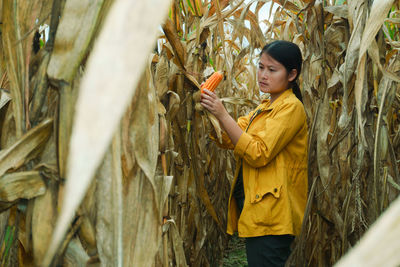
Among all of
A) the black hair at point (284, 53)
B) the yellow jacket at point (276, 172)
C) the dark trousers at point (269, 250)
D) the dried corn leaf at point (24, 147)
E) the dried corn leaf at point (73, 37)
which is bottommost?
the dark trousers at point (269, 250)

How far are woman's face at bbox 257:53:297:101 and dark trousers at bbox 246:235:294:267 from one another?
1.65 feet

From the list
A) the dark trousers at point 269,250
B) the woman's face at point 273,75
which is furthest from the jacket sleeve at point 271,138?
the dark trousers at point 269,250

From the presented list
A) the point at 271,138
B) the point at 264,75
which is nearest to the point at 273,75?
the point at 264,75

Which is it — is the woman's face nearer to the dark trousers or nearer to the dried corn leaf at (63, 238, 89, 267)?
the dark trousers

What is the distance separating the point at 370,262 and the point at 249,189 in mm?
1126

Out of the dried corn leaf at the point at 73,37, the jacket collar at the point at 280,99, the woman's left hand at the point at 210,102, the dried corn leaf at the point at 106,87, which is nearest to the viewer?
the dried corn leaf at the point at 106,87

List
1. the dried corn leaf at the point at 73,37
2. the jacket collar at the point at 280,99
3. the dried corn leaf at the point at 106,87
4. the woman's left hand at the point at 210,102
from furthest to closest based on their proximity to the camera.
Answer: the jacket collar at the point at 280,99, the woman's left hand at the point at 210,102, the dried corn leaf at the point at 73,37, the dried corn leaf at the point at 106,87

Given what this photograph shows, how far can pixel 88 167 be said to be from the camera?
11 cm

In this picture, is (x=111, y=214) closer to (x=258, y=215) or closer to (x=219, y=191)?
(x=258, y=215)

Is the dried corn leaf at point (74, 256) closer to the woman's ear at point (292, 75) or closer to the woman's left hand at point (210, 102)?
the woman's left hand at point (210, 102)

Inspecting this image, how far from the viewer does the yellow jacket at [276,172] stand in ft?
3.84

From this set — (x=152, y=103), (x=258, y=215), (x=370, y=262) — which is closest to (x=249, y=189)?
(x=258, y=215)

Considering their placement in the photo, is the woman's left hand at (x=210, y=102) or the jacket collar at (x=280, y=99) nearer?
the woman's left hand at (x=210, y=102)

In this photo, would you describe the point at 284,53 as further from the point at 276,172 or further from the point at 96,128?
the point at 96,128
